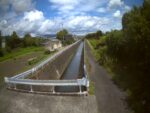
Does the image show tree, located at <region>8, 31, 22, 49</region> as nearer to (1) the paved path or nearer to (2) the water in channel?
(2) the water in channel

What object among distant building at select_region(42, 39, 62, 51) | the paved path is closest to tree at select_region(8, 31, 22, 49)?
the paved path

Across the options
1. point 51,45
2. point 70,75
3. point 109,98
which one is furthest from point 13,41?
point 51,45

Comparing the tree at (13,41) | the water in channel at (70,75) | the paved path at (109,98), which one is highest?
the tree at (13,41)

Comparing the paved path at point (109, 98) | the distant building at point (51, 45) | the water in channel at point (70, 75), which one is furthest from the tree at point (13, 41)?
the distant building at point (51, 45)

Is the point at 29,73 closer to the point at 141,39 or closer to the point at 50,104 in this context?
the point at 50,104

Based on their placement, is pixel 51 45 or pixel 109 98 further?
pixel 51 45

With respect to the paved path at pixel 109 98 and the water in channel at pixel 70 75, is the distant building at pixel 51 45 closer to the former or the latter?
the water in channel at pixel 70 75

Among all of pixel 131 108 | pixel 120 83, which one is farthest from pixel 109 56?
pixel 131 108

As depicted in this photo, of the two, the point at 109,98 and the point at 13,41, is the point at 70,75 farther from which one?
the point at 109,98

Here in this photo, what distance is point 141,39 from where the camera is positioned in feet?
43.5

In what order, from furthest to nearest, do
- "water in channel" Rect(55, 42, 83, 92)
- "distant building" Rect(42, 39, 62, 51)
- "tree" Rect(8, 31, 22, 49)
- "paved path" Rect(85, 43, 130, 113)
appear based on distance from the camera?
"distant building" Rect(42, 39, 62, 51)
"water in channel" Rect(55, 42, 83, 92)
"tree" Rect(8, 31, 22, 49)
"paved path" Rect(85, 43, 130, 113)

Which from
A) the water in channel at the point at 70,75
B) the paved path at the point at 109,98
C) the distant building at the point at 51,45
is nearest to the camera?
the paved path at the point at 109,98

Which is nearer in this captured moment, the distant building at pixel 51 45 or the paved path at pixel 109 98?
the paved path at pixel 109 98

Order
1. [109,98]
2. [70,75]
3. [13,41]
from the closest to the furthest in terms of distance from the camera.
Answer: [109,98] → [13,41] → [70,75]
